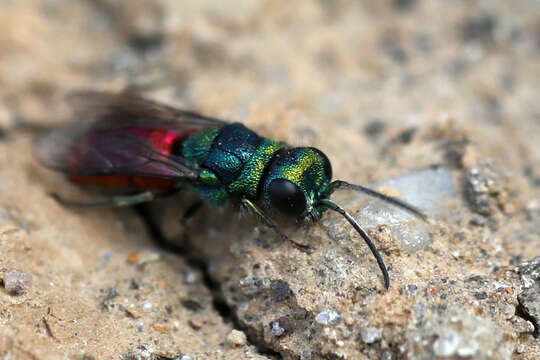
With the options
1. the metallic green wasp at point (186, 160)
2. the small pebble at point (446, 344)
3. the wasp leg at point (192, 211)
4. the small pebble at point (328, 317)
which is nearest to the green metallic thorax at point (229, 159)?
the metallic green wasp at point (186, 160)

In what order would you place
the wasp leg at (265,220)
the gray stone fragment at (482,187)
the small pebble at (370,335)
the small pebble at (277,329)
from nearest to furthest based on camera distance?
1. the small pebble at (370,335)
2. the small pebble at (277,329)
3. the wasp leg at (265,220)
4. the gray stone fragment at (482,187)

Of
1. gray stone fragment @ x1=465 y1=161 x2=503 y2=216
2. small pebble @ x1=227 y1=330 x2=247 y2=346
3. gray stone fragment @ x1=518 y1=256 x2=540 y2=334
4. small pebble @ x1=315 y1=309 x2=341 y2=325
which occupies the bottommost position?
small pebble @ x1=227 y1=330 x2=247 y2=346

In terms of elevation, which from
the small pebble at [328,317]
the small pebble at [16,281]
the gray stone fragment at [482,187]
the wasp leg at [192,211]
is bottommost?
the small pebble at [16,281]

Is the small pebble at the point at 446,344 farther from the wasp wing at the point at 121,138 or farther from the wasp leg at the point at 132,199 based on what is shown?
the wasp leg at the point at 132,199

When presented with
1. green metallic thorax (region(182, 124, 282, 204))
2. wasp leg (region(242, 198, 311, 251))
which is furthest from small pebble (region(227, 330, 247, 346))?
green metallic thorax (region(182, 124, 282, 204))

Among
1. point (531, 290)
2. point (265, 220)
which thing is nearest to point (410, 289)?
point (531, 290)

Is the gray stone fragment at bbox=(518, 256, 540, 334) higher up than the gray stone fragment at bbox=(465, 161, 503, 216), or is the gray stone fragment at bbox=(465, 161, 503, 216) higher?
the gray stone fragment at bbox=(465, 161, 503, 216)

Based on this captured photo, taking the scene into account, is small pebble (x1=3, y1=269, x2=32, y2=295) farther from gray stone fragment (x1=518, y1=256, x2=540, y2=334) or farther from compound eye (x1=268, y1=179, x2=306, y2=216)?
gray stone fragment (x1=518, y1=256, x2=540, y2=334)

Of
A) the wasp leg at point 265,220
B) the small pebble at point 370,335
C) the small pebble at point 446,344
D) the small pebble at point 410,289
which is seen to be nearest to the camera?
the small pebble at point 446,344
